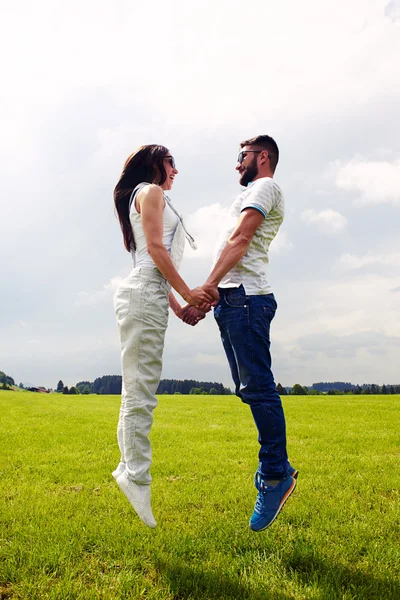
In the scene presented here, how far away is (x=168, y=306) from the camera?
3879mm

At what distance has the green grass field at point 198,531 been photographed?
3.28 metres

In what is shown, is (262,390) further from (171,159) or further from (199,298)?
(171,159)

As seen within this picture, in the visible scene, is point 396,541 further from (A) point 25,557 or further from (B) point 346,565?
(A) point 25,557

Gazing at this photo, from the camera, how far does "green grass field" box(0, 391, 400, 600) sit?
3.28 meters

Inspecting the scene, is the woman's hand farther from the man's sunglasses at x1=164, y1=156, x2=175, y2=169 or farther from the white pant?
the man's sunglasses at x1=164, y1=156, x2=175, y2=169

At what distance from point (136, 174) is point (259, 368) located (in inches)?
85.1

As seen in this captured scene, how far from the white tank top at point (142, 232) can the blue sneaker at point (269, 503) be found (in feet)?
7.42

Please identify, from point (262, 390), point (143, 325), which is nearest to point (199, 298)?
point (143, 325)

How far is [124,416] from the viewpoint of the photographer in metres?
3.77

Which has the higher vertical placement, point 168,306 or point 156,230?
point 156,230

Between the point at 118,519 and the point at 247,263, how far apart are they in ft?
9.85

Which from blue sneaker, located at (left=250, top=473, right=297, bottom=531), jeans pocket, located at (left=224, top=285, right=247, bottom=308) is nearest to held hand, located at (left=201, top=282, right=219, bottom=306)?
jeans pocket, located at (left=224, top=285, right=247, bottom=308)

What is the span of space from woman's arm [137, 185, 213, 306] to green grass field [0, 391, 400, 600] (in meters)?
2.35

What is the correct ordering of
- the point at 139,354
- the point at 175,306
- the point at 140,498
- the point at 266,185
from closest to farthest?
1. the point at 140,498
2. the point at 139,354
3. the point at 266,185
4. the point at 175,306
